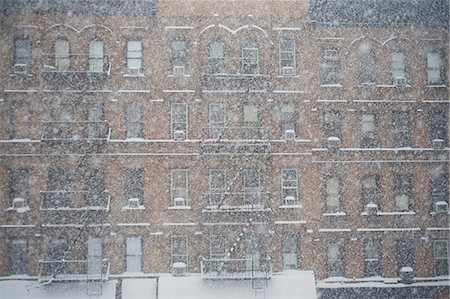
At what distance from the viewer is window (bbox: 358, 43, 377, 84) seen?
14148 millimetres

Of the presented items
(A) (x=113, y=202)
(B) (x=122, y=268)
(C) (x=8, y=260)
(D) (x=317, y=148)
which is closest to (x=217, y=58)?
(D) (x=317, y=148)

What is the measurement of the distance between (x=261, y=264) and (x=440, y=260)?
464 centimetres

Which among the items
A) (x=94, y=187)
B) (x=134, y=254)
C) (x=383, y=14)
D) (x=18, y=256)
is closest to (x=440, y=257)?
(x=383, y=14)

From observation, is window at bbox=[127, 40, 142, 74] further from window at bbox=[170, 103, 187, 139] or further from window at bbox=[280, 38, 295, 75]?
window at bbox=[280, 38, 295, 75]

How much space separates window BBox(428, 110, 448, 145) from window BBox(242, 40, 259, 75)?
482cm

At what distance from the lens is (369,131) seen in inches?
559

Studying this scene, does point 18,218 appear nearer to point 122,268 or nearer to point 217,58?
point 122,268

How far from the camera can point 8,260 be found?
1290cm

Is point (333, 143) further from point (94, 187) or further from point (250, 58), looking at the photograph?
point (94, 187)

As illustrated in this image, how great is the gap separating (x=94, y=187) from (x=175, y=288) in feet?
10.6

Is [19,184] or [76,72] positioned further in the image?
[19,184]

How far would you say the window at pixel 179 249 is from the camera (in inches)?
521

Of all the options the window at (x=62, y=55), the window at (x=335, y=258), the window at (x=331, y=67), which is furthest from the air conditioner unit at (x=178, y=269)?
the window at (x=331, y=67)

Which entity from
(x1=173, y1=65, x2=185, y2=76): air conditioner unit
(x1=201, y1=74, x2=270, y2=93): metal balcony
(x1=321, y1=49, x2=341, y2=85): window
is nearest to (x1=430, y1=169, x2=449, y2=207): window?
(x1=321, y1=49, x2=341, y2=85): window
